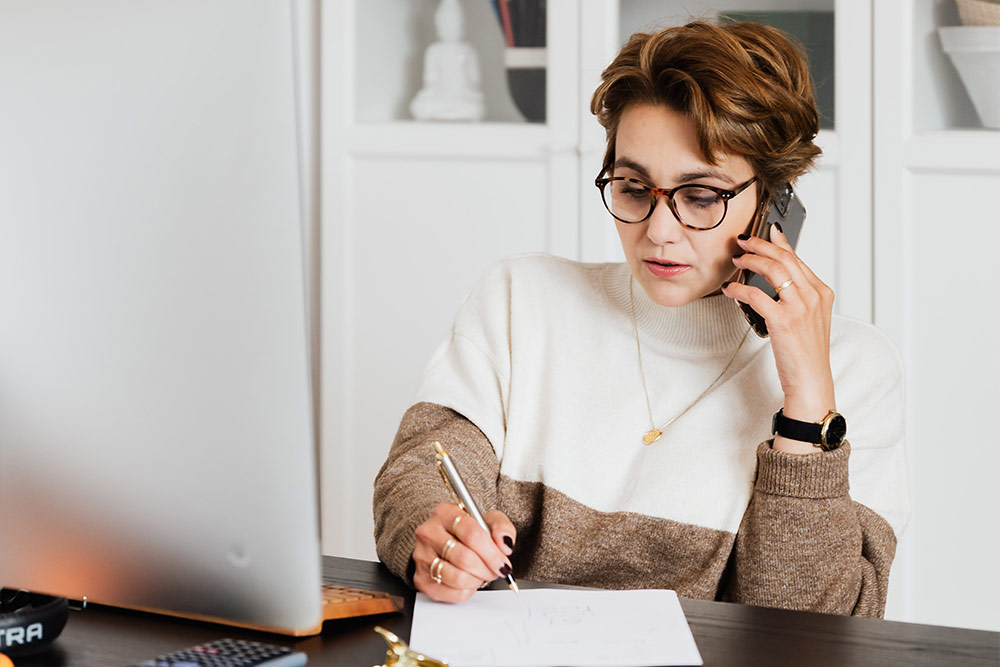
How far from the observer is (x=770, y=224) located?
1352 millimetres

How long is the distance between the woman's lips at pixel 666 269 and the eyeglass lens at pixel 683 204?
0.06m

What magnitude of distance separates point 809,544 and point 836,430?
0.13 metres

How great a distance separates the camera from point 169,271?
0.66 metres

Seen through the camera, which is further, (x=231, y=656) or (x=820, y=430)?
(x=820, y=430)

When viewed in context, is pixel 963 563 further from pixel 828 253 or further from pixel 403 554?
pixel 403 554

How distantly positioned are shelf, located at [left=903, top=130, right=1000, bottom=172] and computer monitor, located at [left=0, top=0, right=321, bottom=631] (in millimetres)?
1758

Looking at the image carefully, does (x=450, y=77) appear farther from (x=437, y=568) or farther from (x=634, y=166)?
(x=437, y=568)

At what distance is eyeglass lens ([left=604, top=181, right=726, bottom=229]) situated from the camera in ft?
4.29

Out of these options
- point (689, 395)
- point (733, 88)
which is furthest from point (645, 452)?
point (733, 88)

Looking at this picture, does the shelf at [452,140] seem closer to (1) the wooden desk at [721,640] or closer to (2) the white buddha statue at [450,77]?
(2) the white buddha statue at [450,77]

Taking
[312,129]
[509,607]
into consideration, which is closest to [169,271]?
[509,607]

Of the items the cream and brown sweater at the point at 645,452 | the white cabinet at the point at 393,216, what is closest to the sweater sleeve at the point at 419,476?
the cream and brown sweater at the point at 645,452

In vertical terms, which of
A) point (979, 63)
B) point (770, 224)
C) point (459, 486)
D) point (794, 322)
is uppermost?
point (979, 63)

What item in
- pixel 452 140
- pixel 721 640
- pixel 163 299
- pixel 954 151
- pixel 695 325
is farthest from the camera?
pixel 452 140
